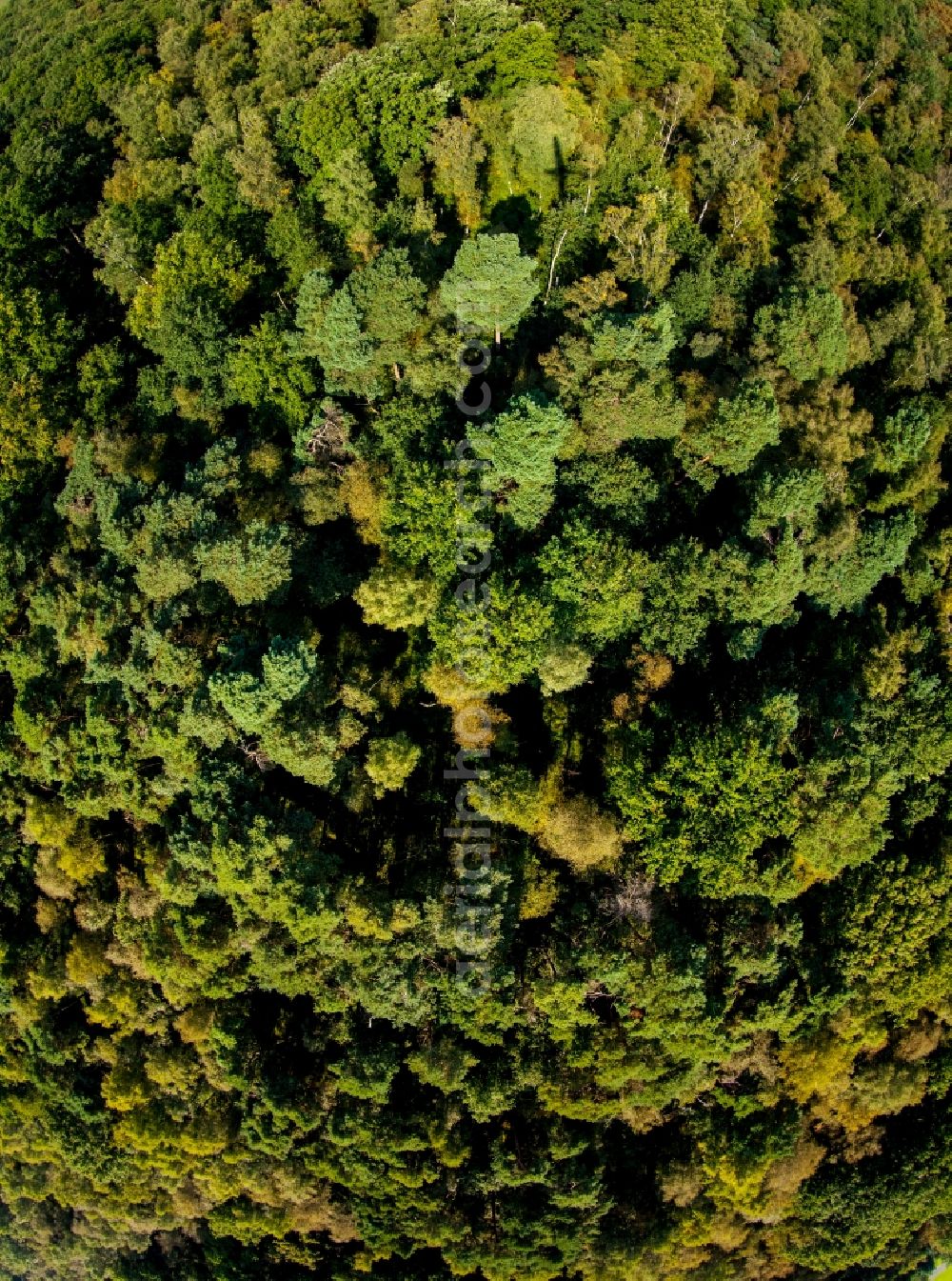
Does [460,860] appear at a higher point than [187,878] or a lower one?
higher

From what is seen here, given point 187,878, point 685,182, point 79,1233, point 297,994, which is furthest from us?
point 79,1233

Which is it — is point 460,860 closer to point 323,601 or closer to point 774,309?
point 323,601

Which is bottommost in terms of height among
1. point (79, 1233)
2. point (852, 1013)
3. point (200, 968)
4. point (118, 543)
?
point (79, 1233)

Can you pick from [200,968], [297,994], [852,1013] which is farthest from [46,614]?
[852,1013]

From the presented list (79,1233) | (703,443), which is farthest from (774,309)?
(79,1233)

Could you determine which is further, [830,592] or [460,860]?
[830,592]

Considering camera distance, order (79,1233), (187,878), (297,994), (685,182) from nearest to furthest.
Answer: (187,878)
(297,994)
(685,182)
(79,1233)

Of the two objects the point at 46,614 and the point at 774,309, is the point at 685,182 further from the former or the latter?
the point at 46,614
